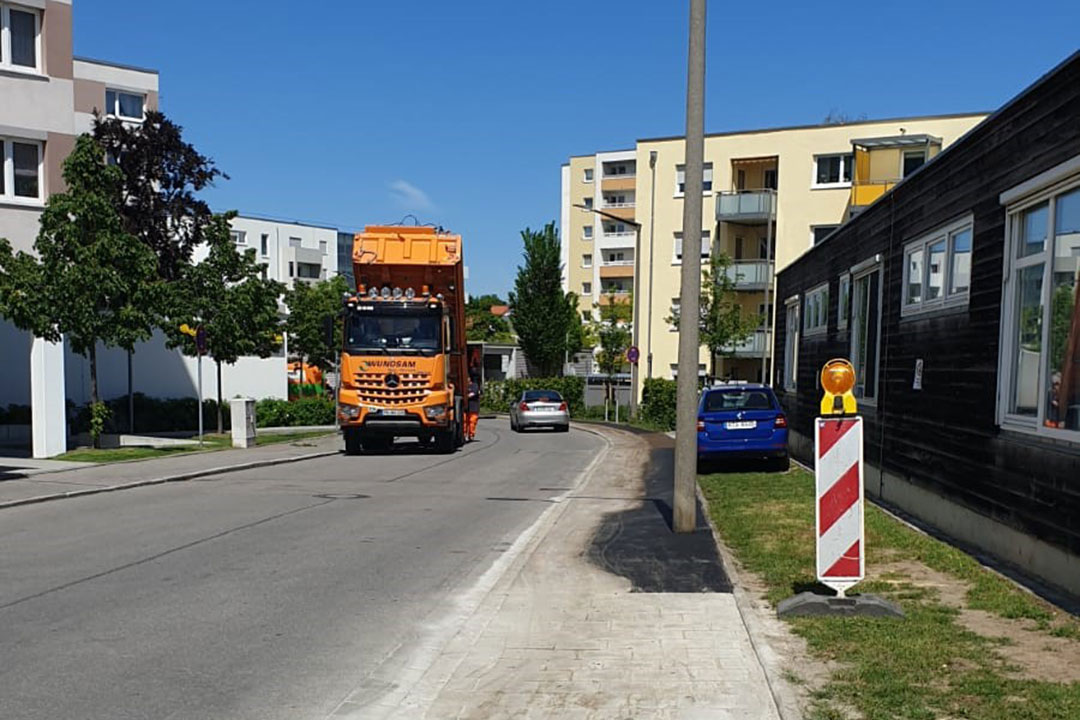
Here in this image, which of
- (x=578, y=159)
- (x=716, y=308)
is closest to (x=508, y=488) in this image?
(x=716, y=308)

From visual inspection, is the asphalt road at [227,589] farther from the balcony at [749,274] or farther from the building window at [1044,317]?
the balcony at [749,274]

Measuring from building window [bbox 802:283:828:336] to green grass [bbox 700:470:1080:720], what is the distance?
8.91m

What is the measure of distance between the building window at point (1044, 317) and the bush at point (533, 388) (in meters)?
39.1

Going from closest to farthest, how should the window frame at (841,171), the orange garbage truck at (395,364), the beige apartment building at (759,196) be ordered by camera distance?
the orange garbage truck at (395,364), the beige apartment building at (759,196), the window frame at (841,171)

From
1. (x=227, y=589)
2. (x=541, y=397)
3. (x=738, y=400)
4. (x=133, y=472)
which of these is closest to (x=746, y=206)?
(x=541, y=397)

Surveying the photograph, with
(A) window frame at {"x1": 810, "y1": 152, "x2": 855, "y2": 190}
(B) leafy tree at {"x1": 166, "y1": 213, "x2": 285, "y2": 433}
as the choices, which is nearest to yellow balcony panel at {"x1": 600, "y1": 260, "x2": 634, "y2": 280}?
(A) window frame at {"x1": 810, "y1": 152, "x2": 855, "y2": 190}

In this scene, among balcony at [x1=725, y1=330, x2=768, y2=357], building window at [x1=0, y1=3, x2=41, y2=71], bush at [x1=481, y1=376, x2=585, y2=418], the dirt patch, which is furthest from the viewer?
bush at [x1=481, y1=376, x2=585, y2=418]

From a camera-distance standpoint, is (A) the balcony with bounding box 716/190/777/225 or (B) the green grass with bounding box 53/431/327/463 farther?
(A) the balcony with bounding box 716/190/777/225

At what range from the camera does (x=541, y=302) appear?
59.3 meters

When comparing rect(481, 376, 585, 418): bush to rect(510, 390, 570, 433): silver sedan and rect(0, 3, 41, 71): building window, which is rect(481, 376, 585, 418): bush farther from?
rect(0, 3, 41, 71): building window

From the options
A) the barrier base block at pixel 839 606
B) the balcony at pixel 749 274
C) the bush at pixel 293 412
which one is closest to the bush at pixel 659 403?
the balcony at pixel 749 274

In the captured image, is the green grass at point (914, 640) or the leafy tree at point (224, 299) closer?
the green grass at point (914, 640)

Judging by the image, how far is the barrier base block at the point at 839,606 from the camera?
6562 millimetres

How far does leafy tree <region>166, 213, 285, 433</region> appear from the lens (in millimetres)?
29297
